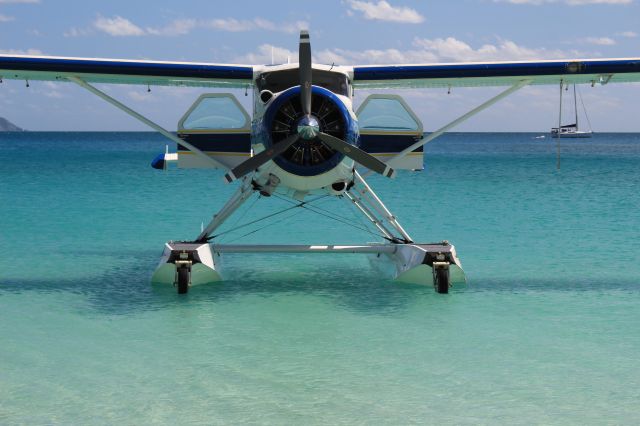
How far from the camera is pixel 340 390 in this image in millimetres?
5902

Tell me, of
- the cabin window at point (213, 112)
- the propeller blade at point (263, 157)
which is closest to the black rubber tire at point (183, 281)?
the propeller blade at point (263, 157)

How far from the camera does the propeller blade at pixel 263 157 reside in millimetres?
8438

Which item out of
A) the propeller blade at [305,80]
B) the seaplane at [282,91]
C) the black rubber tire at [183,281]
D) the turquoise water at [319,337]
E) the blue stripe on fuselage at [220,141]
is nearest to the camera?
the turquoise water at [319,337]

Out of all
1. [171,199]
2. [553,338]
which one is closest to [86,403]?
[553,338]

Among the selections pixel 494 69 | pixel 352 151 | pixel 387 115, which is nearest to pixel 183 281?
pixel 352 151

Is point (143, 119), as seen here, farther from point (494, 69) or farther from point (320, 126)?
point (494, 69)

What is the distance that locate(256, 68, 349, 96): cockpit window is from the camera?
936cm

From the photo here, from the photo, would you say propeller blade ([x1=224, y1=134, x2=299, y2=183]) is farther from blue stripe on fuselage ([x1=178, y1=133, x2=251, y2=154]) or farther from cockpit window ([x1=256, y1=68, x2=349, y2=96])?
blue stripe on fuselage ([x1=178, y1=133, x2=251, y2=154])

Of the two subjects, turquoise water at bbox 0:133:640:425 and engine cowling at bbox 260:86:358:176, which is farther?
engine cowling at bbox 260:86:358:176

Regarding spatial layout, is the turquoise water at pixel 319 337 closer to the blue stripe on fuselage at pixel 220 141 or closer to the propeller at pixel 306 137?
the propeller at pixel 306 137

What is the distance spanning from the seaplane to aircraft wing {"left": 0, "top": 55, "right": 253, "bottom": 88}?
0.01 metres

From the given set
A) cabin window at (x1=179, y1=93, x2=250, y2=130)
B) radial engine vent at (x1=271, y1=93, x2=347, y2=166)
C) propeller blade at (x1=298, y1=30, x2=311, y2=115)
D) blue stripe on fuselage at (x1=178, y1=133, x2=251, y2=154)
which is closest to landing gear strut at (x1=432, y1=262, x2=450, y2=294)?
radial engine vent at (x1=271, y1=93, x2=347, y2=166)

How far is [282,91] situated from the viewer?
9102mm

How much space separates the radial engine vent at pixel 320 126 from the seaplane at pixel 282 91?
1.15 ft
